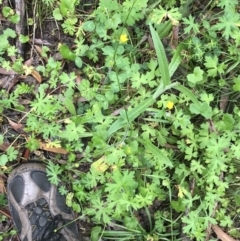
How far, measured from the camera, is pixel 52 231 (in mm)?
3043

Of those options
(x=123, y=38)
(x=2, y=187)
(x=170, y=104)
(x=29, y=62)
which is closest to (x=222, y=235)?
(x=170, y=104)

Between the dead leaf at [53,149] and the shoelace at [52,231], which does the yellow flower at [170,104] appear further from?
the shoelace at [52,231]

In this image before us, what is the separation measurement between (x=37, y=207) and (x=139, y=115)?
3.23ft

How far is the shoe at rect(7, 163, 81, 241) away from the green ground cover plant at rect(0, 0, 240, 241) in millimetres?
109

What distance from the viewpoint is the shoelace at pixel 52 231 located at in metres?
3.04

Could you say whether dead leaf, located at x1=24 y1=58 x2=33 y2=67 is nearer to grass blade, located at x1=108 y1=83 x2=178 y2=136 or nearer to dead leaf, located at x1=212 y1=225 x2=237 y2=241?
grass blade, located at x1=108 y1=83 x2=178 y2=136

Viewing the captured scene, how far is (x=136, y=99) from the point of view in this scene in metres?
2.83

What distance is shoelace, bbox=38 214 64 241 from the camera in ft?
9.98

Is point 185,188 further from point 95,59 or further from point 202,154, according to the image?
point 95,59

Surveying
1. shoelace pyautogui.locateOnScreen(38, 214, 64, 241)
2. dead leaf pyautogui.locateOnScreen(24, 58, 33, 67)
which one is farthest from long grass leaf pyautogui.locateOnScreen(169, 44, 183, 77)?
shoelace pyautogui.locateOnScreen(38, 214, 64, 241)

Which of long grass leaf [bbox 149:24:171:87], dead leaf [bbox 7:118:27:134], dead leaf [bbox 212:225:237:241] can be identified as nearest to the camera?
long grass leaf [bbox 149:24:171:87]

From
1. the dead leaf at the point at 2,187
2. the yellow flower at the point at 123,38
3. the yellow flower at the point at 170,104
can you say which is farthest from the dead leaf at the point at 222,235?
the dead leaf at the point at 2,187

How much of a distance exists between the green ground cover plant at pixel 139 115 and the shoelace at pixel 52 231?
187mm

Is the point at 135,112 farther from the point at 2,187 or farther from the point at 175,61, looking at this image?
the point at 2,187
